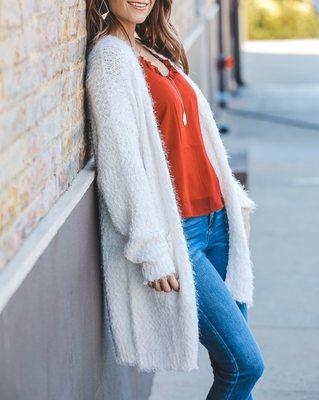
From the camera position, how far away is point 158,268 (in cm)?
346

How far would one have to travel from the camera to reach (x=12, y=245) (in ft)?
8.55

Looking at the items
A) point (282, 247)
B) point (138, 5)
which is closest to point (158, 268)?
point (138, 5)

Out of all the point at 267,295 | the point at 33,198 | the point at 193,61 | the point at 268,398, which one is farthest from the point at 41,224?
the point at 193,61

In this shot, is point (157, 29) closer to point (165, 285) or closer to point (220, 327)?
point (165, 285)

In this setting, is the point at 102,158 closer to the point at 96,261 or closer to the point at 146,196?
the point at 146,196

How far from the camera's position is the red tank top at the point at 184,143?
3652 mm

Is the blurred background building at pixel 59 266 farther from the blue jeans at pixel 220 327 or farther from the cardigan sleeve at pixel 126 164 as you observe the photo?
the blue jeans at pixel 220 327

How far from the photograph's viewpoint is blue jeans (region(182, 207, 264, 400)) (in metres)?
3.64

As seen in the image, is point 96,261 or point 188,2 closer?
point 96,261

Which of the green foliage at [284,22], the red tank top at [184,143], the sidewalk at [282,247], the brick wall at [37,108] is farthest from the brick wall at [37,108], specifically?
the green foliage at [284,22]

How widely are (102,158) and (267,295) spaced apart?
3361mm

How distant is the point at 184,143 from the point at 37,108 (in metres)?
0.87

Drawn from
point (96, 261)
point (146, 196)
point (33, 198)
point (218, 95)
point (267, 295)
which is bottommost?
point (218, 95)

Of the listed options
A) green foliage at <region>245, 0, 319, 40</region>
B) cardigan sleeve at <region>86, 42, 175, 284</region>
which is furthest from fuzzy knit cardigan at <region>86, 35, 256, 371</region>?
green foliage at <region>245, 0, 319, 40</region>
